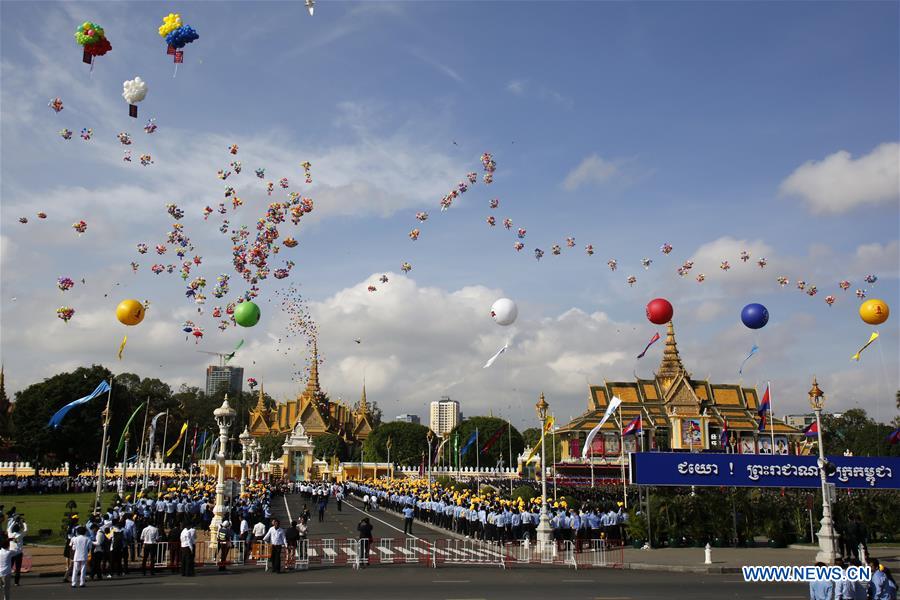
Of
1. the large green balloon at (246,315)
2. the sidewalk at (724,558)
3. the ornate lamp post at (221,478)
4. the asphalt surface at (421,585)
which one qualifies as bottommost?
the sidewalk at (724,558)

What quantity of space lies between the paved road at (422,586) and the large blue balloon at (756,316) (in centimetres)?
1063

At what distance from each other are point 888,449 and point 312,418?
80450 mm

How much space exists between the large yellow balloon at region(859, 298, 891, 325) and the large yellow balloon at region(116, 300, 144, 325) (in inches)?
1072

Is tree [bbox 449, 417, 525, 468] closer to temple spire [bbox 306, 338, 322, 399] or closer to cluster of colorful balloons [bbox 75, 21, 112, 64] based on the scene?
temple spire [bbox 306, 338, 322, 399]

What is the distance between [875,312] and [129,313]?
27672 mm

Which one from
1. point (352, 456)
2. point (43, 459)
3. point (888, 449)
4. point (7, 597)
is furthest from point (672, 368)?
point (7, 597)

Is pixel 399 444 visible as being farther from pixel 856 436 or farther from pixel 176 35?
pixel 176 35

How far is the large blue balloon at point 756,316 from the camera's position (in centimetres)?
2983

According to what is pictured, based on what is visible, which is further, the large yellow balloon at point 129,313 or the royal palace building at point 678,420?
the royal palace building at point 678,420

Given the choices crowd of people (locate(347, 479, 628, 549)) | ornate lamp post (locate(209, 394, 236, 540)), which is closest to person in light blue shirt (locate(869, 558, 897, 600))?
crowd of people (locate(347, 479, 628, 549))

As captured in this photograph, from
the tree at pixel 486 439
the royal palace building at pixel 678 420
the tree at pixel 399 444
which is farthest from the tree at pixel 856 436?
the tree at pixel 399 444

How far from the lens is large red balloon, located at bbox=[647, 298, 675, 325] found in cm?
3124

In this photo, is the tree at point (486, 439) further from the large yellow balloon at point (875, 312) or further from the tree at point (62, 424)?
the large yellow balloon at point (875, 312)

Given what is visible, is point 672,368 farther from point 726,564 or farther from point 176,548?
point 176,548
